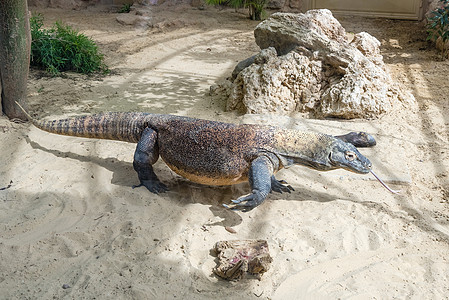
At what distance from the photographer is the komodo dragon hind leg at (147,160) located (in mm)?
3732

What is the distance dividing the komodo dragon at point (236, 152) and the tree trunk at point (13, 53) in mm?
2149

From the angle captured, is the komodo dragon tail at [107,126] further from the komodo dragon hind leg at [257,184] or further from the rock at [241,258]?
the rock at [241,258]

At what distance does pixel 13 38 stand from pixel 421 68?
6871 mm

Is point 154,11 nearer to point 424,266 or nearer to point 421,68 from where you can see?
point 421,68

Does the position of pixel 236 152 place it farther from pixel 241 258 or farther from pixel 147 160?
pixel 241 258

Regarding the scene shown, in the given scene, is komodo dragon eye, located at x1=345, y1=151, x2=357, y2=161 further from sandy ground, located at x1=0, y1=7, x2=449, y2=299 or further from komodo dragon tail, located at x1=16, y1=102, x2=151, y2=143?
komodo dragon tail, located at x1=16, y1=102, x2=151, y2=143

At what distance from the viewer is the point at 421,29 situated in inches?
439

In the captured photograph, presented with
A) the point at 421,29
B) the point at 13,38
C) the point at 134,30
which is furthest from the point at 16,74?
the point at 421,29

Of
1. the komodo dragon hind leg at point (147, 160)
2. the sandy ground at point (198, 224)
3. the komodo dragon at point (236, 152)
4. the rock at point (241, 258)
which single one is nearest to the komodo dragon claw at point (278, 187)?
the komodo dragon at point (236, 152)

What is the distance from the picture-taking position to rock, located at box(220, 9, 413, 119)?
5.65 meters

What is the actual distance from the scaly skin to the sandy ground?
26 centimetres

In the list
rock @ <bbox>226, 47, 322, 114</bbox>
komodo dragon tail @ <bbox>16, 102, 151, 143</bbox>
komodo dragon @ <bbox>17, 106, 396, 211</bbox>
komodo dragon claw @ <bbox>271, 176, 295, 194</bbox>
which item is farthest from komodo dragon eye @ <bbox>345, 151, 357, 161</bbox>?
rock @ <bbox>226, 47, 322, 114</bbox>

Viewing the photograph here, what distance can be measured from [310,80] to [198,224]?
3450 millimetres

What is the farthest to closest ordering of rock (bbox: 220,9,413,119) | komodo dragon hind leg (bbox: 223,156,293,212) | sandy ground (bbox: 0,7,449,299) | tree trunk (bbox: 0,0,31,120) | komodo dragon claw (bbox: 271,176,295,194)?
rock (bbox: 220,9,413,119) → tree trunk (bbox: 0,0,31,120) → komodo dragon claw (bbox: 271,176,295,194) → komodo dragon hind leg (bbox: 223,156,293,212) → sandy ground (bbox: 0,7,449,299)
